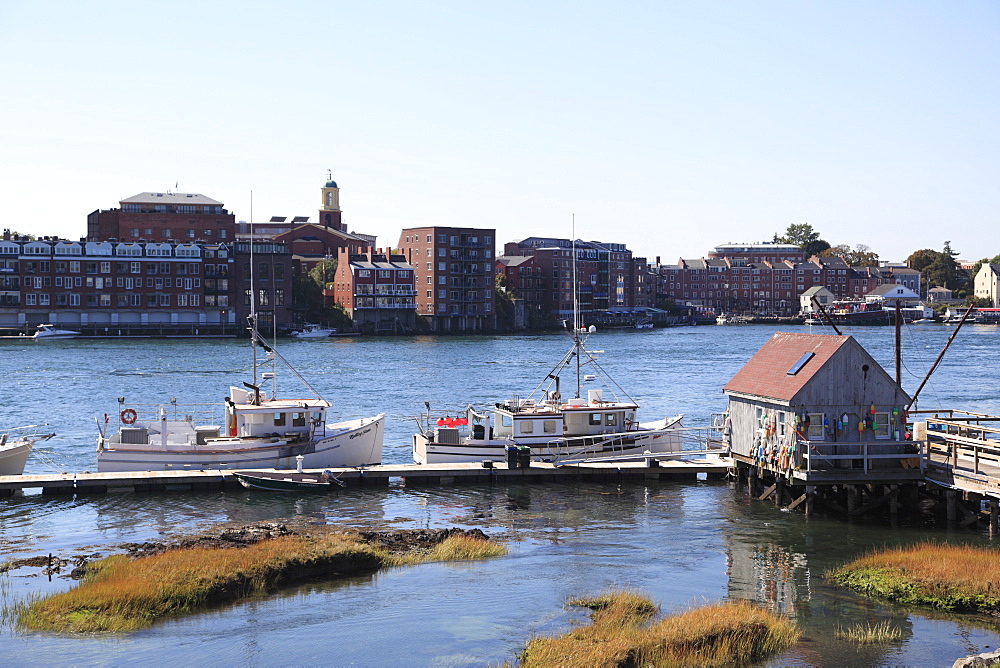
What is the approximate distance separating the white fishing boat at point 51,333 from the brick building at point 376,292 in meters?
41.3

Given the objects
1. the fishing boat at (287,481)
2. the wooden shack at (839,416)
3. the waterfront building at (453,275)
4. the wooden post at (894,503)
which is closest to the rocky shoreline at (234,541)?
the fishing boat at (287,481)

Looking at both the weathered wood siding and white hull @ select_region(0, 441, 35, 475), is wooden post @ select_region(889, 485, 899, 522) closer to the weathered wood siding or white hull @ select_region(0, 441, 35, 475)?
the weathered wood siding

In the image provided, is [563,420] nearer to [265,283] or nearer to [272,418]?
[272,418]

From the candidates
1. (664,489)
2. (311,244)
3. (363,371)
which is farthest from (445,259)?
(664,489)

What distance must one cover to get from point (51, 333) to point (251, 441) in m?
122

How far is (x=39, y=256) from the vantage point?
152250 mm

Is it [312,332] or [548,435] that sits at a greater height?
[312,332]

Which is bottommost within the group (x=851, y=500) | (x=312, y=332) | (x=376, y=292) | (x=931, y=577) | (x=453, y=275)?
(x=931, y=577)

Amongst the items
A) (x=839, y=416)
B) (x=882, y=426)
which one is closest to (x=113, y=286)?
(x=839, y=416)

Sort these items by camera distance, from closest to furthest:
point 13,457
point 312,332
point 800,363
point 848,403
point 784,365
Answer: point 848,403, point 800,363, point 784,365, point 13,457, point 312,332

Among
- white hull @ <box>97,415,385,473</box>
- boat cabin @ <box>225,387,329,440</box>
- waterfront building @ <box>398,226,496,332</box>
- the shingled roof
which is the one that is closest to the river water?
white hull @ <box>97,415,385,473</box>

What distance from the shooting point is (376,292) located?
172 meters

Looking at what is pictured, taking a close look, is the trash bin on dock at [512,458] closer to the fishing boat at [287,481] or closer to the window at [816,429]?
the fishing boat at [287,481]

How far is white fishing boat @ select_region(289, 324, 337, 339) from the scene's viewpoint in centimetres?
15944
